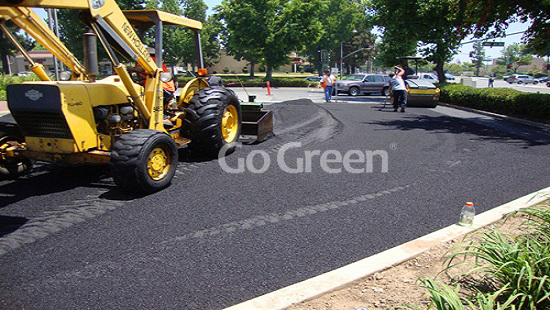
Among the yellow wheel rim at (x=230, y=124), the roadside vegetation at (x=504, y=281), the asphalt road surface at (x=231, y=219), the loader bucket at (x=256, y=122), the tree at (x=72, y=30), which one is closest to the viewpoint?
the roadside vegetation at (x=504, y=281)

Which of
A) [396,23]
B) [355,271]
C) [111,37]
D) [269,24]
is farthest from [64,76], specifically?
[269,24]

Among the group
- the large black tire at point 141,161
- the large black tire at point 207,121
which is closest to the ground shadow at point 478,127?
the large black tire at point 207,121

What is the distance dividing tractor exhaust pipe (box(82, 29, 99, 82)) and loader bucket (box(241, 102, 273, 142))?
389cm

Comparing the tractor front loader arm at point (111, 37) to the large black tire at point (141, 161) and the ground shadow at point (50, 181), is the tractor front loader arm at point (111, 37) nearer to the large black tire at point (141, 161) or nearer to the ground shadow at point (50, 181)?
the large black tire at point (141, 161)

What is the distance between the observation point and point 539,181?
6.48 m

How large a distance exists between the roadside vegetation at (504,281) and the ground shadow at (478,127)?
7452 millimetres

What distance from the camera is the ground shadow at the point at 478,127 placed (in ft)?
34.0

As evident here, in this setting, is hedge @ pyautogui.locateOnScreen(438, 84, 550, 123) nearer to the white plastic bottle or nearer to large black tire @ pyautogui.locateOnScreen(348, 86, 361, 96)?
large black tire @ pyautogui.locateOnScreen(348, 86, 361, 96)

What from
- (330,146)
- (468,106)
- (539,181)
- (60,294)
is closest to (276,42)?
(468,106)

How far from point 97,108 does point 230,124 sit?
305cm

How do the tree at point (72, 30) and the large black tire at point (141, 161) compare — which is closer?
the large black tire at point (141, 161)

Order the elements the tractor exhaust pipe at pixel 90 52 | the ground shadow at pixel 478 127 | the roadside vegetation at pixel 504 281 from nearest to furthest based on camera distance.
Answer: the roadside vegetation at pixel 504 281
the tractor exhaust pipe at pixel 90 52
the ground shadow at pixel 478 127

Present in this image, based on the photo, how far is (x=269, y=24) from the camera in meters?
48.2

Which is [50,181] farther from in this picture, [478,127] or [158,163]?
[478,127]
